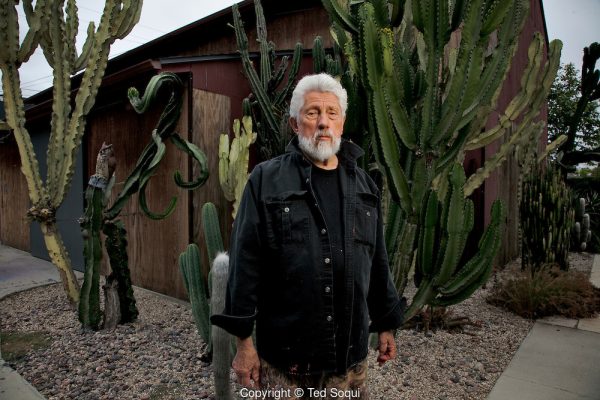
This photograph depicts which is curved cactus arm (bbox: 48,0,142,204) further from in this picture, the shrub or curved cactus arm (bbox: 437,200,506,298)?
the shrub

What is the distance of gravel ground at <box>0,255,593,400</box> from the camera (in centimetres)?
327

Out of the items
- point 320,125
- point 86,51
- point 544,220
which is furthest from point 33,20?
point 544,220

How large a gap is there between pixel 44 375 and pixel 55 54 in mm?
3140

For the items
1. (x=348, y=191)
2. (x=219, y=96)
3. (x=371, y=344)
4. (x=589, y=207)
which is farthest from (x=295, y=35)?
(x=589, y=207)

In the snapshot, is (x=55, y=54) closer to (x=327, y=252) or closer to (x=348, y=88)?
(x=348, y=88)

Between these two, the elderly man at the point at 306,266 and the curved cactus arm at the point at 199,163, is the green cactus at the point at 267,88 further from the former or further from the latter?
the elderly man at the point at 306,266

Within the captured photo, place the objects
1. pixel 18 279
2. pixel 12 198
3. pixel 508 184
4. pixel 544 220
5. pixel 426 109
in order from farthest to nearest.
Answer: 1. pixel 12 198
2. pixel 508 184
3. pixel 18 279
4. pixel 544 220
5. pixel 426 109

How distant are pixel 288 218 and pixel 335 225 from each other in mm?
199

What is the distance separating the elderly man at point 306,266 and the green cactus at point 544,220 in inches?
198

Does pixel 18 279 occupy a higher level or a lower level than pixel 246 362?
lower

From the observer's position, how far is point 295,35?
23.6 feet

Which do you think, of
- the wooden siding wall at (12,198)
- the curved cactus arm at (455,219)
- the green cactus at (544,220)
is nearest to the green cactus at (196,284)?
the curved cactus arm at (455,219)

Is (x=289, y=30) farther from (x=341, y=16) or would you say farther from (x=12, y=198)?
(x=12, y=198)

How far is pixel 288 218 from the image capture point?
5.68ft
